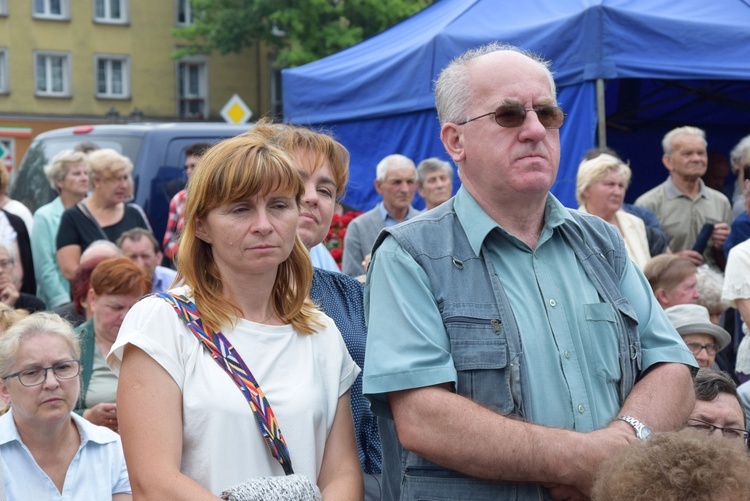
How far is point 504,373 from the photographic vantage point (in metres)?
2.64

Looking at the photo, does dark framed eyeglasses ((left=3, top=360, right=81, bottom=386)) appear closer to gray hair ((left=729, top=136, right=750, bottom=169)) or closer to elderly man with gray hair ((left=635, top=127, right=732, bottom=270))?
gray hair ((left=729, top=136, right=750, bottom=169))

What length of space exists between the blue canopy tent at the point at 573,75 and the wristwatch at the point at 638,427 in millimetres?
5214

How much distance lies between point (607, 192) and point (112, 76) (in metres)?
36.3

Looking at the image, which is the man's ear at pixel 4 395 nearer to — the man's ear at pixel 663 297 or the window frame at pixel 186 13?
the man's ear at pixel 663 297

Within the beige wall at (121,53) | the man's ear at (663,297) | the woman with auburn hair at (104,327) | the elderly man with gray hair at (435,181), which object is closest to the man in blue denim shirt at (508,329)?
the woman with auburn hair at (104,327)

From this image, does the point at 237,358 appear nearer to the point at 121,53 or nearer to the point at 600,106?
the point at 600,106

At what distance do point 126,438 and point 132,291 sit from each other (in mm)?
2981

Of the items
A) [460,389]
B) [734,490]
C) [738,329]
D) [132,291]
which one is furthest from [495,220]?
[738,329]

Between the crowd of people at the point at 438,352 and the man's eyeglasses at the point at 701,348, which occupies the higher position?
the crowd of people at the point at 438,352

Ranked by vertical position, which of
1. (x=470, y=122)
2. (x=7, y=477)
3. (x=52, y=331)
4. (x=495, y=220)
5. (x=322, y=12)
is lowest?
(x=7, y=477)

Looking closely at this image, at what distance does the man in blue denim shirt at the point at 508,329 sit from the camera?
2.56 metres

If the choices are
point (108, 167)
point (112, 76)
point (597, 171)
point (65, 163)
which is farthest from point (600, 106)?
point (112, 76)

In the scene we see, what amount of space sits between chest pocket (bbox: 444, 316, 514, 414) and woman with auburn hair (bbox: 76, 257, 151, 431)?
278 cm

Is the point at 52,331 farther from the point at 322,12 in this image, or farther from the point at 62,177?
the point at 322,12
